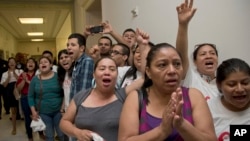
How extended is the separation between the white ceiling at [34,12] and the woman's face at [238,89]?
22.2ft

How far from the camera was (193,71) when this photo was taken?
1.98 metres

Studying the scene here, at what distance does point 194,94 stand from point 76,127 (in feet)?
2.79

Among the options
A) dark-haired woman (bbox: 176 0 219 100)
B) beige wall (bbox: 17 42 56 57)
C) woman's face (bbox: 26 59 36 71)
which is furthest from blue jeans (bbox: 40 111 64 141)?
beige wall (bbox: 17 42 56 57)

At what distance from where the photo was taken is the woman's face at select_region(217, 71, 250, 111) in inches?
61.8

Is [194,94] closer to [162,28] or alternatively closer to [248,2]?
[248,2]

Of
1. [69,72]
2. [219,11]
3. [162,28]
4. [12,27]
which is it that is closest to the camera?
[219,11]

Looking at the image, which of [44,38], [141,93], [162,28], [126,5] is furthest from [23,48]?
[141,93]

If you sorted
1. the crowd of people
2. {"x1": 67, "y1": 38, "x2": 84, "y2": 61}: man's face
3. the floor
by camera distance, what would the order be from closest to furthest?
the crowd of people, {"x1": 67, "y1": 38, "x2": 84, "y2": 61}: man's face, the floor

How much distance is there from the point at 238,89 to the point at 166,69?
0.48m

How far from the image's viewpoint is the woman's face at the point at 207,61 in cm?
197

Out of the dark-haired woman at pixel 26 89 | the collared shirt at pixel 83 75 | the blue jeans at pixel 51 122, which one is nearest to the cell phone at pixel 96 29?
the collared shirt at pixel 83 75

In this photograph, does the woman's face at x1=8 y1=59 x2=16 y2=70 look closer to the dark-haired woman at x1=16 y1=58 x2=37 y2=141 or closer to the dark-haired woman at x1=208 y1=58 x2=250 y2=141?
the dark-haired woman at x1=16 y1=58 x2=37 y2=141

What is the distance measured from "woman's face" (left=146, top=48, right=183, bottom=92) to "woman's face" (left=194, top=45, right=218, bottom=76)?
0.63 m

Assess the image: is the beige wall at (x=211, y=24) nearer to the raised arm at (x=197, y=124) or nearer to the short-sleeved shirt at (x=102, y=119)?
the raised arm at (x=197, y=124)
